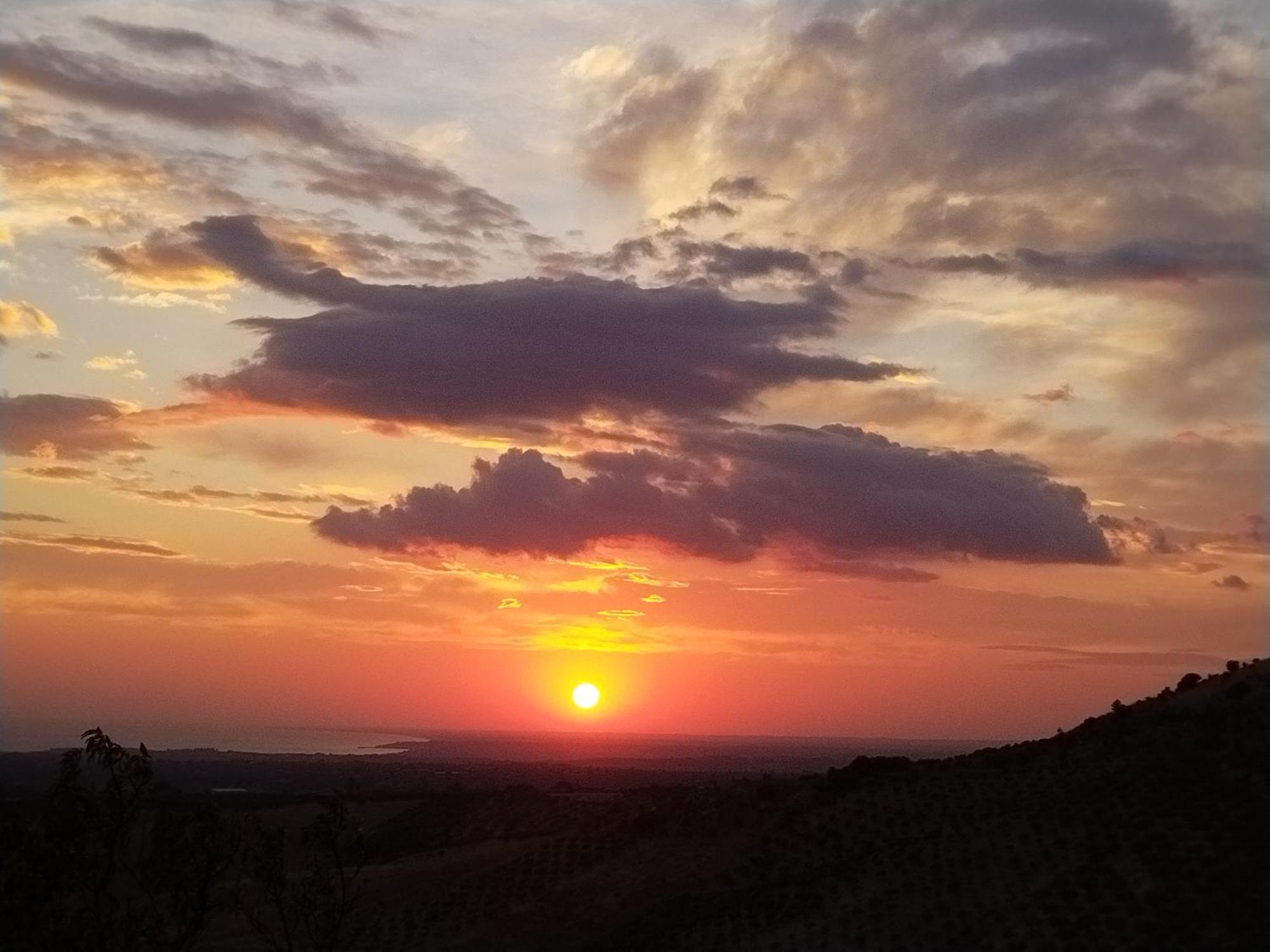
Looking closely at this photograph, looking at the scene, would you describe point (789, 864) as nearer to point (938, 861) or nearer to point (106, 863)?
point (938, 861)

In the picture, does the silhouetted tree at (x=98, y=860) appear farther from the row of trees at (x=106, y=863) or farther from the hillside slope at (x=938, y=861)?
the hillside slope at (x=938, y=861)

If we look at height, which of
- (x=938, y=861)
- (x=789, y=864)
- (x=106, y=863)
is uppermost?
(x=106, y=863)

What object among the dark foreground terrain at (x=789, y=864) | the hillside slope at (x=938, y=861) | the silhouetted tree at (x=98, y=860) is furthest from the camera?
the hillside slope at (x=938, y=861)

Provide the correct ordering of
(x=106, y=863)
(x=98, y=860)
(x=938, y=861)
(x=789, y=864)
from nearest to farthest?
(x=98, y=860) → (x=106, y=863) → (x=938, y=861) → (x=789, y=864)

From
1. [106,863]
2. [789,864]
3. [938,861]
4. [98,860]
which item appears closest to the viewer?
[98,860]

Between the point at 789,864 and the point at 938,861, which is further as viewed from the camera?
the point at 789,864

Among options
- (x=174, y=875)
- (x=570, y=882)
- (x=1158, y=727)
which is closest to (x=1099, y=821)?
(x=1158, y=727)

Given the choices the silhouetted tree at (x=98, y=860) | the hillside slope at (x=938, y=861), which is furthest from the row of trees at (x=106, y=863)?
the hillside slope at (x=938, y=861)

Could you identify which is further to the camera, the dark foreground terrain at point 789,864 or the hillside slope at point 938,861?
the hillside slope at point 938,861

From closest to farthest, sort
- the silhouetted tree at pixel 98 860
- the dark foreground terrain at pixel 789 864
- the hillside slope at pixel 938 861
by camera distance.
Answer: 1. the silhouetted tree at pixel 98 860
2. the dark foreground terrain at pixel 789 864
3. the hillside slope at pixel 938 861

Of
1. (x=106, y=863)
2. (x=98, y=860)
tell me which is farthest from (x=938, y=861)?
(x=98, y=860)

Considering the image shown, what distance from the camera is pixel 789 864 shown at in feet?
185

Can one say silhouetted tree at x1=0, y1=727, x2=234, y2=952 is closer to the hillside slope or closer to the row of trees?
the row of trees

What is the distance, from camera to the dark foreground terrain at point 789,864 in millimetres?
30891
